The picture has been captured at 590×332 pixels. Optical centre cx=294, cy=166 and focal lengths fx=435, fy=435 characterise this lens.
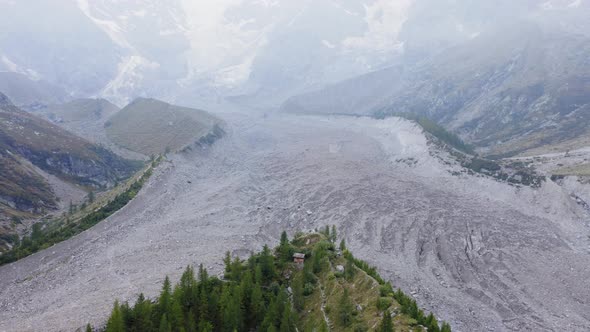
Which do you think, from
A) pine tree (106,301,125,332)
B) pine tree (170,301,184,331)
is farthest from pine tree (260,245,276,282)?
pine tree (106,301,125,332)

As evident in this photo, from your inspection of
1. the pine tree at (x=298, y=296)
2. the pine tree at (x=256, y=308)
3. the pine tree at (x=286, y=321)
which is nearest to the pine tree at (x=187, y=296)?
the pine tree at (x=256, y=308)

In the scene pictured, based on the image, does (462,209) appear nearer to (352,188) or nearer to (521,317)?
(352,188)

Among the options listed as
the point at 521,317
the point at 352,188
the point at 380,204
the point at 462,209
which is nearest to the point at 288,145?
the point at 352,188

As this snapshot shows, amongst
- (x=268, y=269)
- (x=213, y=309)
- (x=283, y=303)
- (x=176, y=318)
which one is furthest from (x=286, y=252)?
(x=176, y=318)

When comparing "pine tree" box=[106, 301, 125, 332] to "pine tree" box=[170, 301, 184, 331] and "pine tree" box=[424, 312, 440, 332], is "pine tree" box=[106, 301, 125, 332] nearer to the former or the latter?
"pine tree" box=[170, 301, 184, 331]

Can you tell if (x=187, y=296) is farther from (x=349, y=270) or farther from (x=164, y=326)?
(x=349, y=270)

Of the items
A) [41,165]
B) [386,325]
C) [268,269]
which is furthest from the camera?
[41,165]
